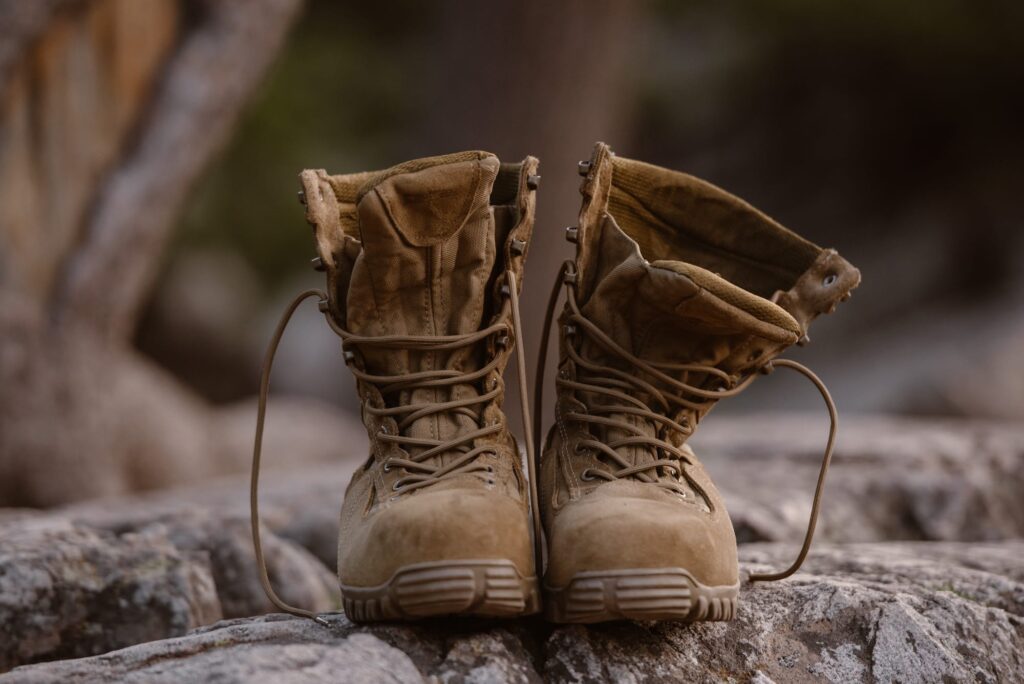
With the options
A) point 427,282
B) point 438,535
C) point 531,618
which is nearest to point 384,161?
point 427,282

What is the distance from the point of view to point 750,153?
10039 millimetres

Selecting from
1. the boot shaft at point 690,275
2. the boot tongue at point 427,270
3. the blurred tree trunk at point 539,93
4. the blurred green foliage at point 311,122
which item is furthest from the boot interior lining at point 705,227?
the blurred green foliage at point 311,122

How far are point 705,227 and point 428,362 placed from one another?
1.86 ft

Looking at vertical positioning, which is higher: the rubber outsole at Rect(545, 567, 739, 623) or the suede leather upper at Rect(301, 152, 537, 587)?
the suede leather upper at Rect(301, 152, 537, 587)

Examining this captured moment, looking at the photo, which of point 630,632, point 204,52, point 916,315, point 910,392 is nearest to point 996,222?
point 916,315

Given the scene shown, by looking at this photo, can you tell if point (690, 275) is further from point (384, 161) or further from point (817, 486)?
point (384, 161)

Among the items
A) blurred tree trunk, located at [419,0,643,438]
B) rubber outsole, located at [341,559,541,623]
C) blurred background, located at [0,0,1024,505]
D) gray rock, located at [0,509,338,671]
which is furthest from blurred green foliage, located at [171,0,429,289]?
rubber outsole, located at [341,559,541,623]

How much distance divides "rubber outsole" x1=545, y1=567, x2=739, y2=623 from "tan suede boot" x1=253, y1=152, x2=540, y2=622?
0.24ft

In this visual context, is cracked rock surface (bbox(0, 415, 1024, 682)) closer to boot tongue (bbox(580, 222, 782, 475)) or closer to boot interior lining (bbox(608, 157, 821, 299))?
boot tongue (bbox(580, 222, 782, 475))

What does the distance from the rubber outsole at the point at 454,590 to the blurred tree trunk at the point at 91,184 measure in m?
2.90

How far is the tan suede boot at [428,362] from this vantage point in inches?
58.4

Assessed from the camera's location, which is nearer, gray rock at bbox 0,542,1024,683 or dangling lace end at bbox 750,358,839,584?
gray rock at bbox 0,542,1024,683

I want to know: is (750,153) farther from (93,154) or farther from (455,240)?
(455,240)

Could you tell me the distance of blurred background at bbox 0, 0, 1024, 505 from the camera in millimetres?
4004
